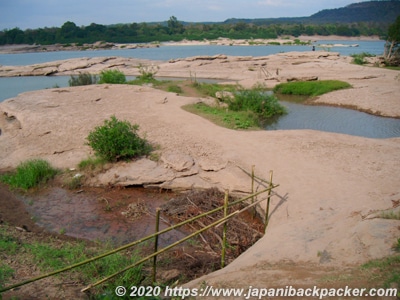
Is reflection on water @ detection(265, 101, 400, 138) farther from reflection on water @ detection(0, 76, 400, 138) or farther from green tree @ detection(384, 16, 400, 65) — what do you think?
green tree @ detection(384, 16, 400, 65)

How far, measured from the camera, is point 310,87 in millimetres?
19750

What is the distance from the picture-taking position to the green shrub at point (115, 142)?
866 cm

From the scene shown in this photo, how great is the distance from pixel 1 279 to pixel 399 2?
129m

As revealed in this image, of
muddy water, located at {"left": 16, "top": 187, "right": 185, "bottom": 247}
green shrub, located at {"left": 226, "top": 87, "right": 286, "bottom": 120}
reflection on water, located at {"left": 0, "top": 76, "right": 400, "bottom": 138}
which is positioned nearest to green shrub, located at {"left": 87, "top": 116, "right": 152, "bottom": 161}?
muddy water, located at {"left": 16, "top": 187, "right": 185, "bottom": 247}

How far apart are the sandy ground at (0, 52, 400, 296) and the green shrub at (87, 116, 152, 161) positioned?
0.33 m

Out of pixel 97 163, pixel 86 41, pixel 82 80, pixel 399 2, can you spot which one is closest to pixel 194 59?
pixel 82 80

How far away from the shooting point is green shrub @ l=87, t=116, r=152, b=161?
866 centimetres

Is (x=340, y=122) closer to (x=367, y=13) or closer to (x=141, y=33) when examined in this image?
(x=141, y=33)

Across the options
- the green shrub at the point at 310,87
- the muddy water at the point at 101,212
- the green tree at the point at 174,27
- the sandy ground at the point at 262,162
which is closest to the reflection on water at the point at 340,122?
the sandy ground at the point at 262,162

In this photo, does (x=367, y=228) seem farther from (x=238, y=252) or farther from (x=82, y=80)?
(x=82, y=80)

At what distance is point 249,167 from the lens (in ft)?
26.0

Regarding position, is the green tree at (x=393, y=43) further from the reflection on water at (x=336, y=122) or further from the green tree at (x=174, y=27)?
the green tree at (x=174, y=27)

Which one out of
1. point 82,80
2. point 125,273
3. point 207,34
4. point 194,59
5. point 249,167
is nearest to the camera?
point 125,273

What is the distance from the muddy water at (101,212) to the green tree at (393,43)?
26475 millimetres
